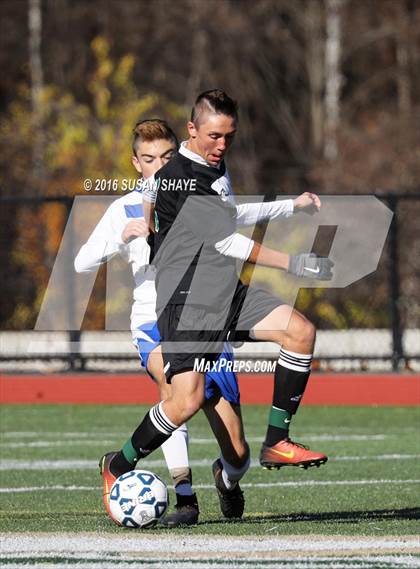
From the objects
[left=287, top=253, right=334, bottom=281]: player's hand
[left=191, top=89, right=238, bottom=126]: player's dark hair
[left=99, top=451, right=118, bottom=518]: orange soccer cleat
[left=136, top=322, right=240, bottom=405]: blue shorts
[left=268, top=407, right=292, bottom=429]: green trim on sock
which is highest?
[left=191, top=89, right=238, bottom=126]: player's dark hair

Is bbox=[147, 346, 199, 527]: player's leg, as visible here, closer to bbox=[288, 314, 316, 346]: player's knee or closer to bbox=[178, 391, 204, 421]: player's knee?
bbox=[178, 391, 204, 421]: player's knee

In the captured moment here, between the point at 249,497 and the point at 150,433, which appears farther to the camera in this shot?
the point at 249,497

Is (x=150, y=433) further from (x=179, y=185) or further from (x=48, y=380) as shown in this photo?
(x=48, y=380)

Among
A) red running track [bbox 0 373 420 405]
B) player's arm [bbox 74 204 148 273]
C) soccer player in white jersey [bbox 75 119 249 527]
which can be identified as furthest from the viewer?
red running track [bbox 0 373 420 405]

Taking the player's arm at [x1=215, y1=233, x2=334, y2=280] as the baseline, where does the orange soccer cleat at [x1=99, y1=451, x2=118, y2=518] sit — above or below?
below

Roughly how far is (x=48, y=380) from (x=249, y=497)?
25.4 feet

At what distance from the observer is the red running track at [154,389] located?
15719 mm

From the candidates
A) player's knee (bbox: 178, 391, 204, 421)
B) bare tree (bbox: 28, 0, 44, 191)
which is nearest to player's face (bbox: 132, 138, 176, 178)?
player's knee (bbox: 178, 391, 204, 421)

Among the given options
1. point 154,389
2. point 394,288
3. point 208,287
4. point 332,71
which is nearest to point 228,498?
point 208,287

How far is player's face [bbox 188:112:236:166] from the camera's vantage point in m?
7.28

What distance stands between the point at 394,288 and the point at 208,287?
943 centimetres

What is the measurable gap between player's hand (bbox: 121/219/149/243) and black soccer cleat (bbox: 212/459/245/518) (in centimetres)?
134

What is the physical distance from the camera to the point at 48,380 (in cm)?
1662

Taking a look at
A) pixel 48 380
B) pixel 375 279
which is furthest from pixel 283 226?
pixel 48 380
